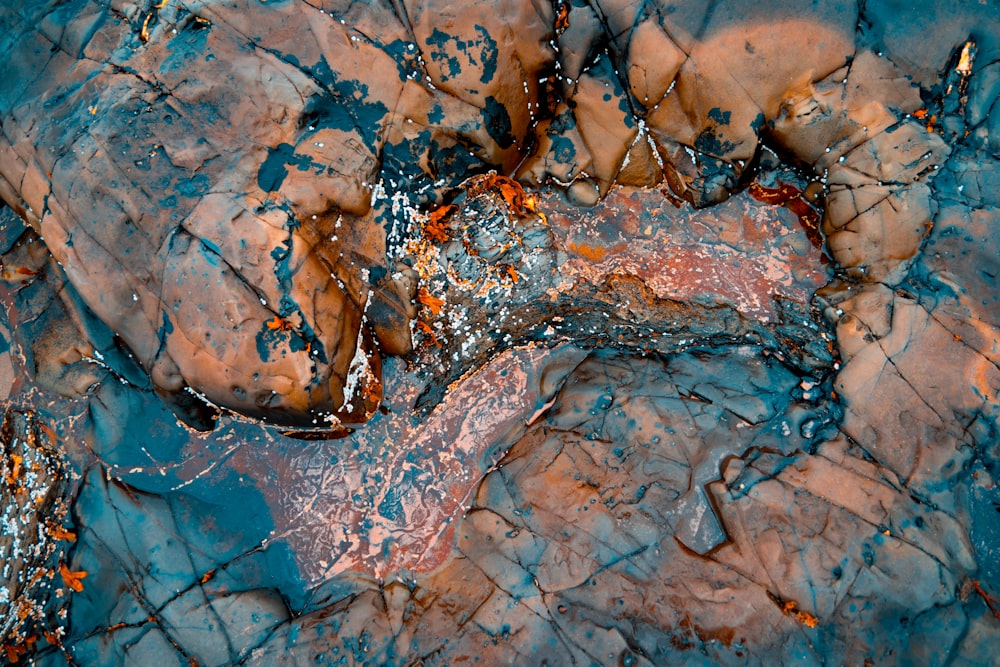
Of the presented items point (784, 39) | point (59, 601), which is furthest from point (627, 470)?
point (59, 601)

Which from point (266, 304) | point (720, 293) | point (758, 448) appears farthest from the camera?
point (720, 293)

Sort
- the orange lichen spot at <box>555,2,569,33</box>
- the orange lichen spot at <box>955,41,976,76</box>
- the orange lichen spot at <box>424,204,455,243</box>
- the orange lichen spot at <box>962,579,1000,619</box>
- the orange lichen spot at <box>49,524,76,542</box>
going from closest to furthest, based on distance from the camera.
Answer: the orange lichen spot at <box>962,579,1000,619</box> < the orange lichen spot at <box>955,41,976,76</box> < the orange lichen spot at <box>555,2,569,33</box> < the orange lichen spot at <box>424,204,455,243</box> < the orange lichen spot at <box>49,524,76,542</box>

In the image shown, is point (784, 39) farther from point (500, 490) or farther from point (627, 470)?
point (500, 490)

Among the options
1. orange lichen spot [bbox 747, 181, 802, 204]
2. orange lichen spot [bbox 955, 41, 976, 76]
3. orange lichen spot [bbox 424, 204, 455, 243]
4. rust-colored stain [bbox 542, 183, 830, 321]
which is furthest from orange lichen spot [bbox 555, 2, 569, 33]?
orange lichen spot [bbox 955, 41, 976, 76]

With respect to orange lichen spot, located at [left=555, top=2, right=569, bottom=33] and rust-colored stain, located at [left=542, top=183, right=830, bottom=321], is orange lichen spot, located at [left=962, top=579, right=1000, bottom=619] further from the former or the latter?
orange lichen spot, located at [left=555, top=2, right=569, bottom=33]

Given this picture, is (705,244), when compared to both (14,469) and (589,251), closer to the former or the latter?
(589,251)

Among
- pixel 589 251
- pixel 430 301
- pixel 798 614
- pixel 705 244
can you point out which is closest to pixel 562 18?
pixel 589 251
